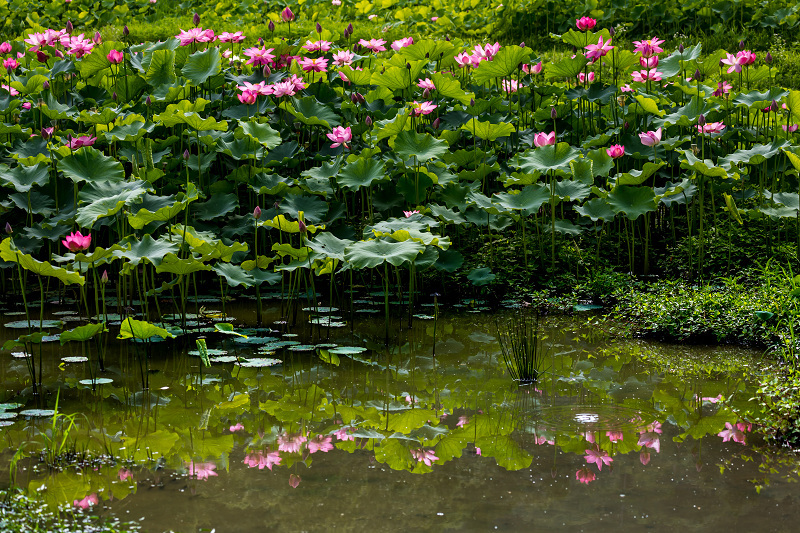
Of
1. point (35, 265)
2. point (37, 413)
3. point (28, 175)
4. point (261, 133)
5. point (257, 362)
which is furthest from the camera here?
point (261, 133)

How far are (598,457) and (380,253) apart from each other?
55.4 inches

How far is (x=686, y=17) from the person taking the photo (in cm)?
864

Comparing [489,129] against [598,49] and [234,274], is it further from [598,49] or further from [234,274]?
[234,274]

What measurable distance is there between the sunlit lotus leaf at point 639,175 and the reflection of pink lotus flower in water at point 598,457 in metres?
2.33

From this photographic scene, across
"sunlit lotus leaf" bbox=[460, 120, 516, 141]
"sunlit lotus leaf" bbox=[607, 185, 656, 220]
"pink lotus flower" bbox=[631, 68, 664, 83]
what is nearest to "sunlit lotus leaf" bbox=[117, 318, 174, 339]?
"sunlit lotus leaf" bbox=[460, 120, 516, 141]

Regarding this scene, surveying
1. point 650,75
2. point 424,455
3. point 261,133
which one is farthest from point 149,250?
point 650,75

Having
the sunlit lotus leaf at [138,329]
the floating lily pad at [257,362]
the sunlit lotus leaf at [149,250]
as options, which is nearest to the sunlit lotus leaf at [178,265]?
the sunlit lotus leaf at [149,250]

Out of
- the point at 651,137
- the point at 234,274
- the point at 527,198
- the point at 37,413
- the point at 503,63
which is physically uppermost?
the point at 503,63

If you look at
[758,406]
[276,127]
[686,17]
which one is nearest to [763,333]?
[758,406]

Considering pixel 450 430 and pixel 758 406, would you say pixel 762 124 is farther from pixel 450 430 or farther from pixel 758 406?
pixel 450 430

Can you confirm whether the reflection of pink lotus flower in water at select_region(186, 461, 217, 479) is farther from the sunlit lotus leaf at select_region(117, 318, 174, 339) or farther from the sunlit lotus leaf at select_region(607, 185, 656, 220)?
the sunlit lotus leaf at select_region(607, 185, 656, 220)

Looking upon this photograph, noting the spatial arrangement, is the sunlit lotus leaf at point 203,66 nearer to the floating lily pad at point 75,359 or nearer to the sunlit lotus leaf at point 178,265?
the sunlit lotus leaf at point 178,265

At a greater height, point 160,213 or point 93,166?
point 93,166

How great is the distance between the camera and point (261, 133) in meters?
4.58
